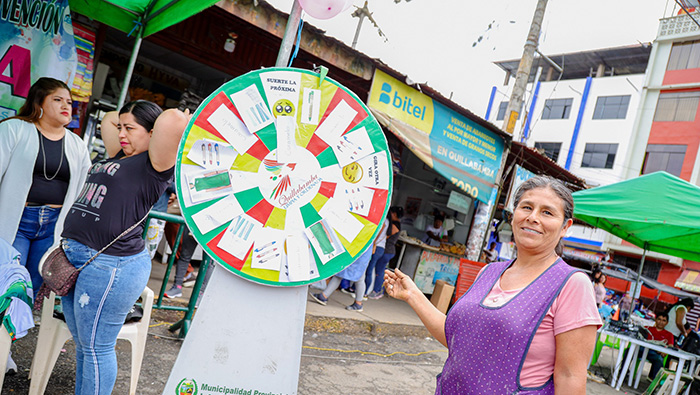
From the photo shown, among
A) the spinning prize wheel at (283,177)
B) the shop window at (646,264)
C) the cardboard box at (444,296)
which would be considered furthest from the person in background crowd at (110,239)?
the shop window at (646,264)

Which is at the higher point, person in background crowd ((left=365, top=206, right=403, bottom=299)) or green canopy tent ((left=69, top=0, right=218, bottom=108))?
green canopy tent ((left=69, top=0, right=218, bottom=108))

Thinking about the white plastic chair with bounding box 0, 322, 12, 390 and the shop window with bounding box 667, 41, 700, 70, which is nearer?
the white plastic chair with bounding box 0, 322, 12, 390

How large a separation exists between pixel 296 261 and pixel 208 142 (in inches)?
Result: 23.4

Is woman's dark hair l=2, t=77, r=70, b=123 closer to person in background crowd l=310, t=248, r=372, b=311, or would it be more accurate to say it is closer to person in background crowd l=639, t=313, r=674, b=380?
person in background crowd l=310, t=248, r=372, b=311

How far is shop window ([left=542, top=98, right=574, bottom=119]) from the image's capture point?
25797 mm

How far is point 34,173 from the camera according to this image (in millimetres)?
2619

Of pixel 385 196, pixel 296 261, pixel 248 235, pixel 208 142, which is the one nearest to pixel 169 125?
pixel 208 142

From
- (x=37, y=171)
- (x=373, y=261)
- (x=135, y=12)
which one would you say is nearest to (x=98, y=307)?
(x=37, y=171)

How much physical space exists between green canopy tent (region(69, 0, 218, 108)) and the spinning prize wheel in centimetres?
202

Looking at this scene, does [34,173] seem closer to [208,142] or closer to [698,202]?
[208,142]

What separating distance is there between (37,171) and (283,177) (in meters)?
1.71

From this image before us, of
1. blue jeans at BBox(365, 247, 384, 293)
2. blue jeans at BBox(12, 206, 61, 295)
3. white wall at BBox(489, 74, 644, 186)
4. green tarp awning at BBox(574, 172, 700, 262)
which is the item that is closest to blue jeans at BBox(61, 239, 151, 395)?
blue jeans at BBox(12, 206, 61, 295)

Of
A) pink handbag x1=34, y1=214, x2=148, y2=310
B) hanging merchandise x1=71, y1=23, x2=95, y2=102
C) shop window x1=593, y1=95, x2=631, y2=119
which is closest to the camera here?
pink handbag x1=34, y1=214, x2=148, y2=310

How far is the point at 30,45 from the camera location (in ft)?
13.7
